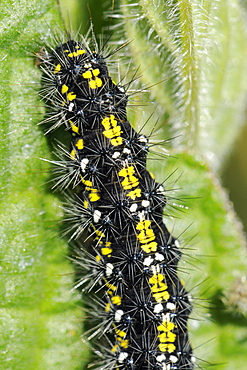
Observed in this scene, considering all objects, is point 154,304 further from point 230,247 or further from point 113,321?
Result: point 230,247

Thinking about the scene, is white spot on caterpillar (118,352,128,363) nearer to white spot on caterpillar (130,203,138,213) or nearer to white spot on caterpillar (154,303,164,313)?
white spot on caterpillar (154,303,164,313)

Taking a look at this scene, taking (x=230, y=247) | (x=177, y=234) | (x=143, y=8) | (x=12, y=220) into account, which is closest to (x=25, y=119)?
(x=12, y=220)

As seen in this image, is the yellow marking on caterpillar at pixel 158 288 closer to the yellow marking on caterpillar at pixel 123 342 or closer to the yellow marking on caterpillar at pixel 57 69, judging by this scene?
the yellow marking on caterpillar at pixel 123 342

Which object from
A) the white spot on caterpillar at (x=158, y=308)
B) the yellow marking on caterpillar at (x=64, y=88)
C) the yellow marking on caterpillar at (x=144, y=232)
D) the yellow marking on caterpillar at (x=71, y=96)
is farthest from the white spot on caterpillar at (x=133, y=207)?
the yellow marking on caterpillar at (x=64, y=88)

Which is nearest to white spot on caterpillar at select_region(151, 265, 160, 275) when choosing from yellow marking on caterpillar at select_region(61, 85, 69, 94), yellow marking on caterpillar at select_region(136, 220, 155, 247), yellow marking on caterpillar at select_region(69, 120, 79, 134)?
yellow marking on caterpillar at select_region(136, 220, 155, 247)

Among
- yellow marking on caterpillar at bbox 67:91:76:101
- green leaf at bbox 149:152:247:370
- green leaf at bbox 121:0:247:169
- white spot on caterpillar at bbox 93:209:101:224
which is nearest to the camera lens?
green leaf at bbox 121:0:247:169

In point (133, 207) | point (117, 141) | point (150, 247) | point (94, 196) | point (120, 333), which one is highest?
point (117, 141)

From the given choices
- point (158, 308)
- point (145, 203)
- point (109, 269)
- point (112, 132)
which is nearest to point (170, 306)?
point (158, 308)

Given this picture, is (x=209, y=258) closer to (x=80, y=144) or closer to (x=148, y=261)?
(x=148, y=261)

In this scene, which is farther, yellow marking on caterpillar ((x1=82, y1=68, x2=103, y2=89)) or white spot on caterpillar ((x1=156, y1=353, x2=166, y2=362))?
white spot on caterpillar ((x1=156, y1=353, x2=166, y2=362))
